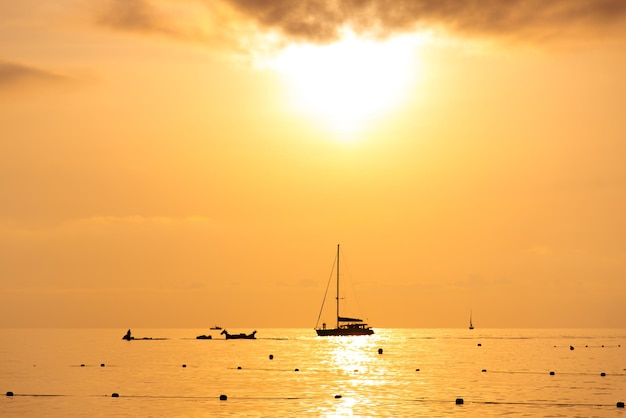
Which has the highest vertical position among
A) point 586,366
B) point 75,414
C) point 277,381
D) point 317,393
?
point 586,366

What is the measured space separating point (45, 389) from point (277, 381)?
31.9 meters

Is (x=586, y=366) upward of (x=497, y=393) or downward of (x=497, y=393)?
upward

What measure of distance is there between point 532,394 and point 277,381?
3703cm

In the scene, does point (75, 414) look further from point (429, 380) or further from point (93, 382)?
point (429, 380)

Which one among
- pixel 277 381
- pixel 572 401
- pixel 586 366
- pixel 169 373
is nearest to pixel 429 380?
pixel 277 381

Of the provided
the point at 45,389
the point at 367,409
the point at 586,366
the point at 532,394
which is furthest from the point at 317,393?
the point at 586,366

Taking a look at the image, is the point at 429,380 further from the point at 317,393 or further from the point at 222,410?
the point at 222,410

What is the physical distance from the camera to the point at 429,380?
445 feet

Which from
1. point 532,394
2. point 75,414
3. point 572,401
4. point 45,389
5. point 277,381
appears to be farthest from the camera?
point 277,381

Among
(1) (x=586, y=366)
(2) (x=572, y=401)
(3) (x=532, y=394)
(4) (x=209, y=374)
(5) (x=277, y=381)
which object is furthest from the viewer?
(1) (x=586, y=366)

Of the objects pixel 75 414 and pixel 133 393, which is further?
pixel 133 393

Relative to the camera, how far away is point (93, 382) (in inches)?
5153

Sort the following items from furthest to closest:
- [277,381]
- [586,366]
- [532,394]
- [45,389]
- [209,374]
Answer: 1. [586,366]
2. [209,374]
3. [277,381]
4. [45,389]
5. [532,394]

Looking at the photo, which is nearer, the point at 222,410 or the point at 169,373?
the point at 222,410
